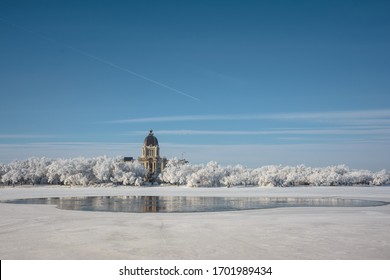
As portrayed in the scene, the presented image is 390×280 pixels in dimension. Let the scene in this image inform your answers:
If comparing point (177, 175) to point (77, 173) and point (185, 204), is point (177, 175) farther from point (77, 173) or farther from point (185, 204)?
point (185, 204)

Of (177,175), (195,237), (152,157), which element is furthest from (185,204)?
(152,157)

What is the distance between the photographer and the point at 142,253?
51.0 feet

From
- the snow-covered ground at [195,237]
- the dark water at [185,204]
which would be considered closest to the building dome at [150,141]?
the dark water at [185,204]

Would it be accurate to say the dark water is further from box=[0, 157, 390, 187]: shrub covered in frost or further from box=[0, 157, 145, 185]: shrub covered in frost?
box=[0, 157, 145, 185]: shrub covered in frost

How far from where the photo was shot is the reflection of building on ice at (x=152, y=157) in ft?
611

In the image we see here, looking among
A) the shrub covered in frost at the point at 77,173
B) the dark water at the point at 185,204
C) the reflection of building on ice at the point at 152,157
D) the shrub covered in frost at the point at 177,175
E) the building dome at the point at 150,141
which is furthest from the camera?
the building dome at the point at 150,141

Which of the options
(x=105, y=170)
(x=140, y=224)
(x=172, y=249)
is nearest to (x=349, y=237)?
(x=172, y=249)

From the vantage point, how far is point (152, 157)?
189000 mm

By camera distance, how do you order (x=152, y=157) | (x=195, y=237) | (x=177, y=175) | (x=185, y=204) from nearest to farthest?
(x=195, y=237) → (x=185, y=204) → (x=177, y=175) → (x=152, y=157)

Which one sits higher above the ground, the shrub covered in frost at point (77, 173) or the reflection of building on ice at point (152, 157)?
the reflection of building on ice at point (152, 157)

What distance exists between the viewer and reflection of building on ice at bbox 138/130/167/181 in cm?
18625

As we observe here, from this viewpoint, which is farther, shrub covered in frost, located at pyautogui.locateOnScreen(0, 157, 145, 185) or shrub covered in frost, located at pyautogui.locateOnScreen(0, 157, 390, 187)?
shrub covered in frost, located at pyautogui.locateOnScreen(0, 157, 390, 187)

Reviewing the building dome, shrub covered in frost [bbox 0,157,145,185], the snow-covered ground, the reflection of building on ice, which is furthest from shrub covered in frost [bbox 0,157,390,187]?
the snow-covered ground

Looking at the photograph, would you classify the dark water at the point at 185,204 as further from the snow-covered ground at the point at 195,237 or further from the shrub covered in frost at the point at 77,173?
the shrub covered in frost at the point at 77,173
